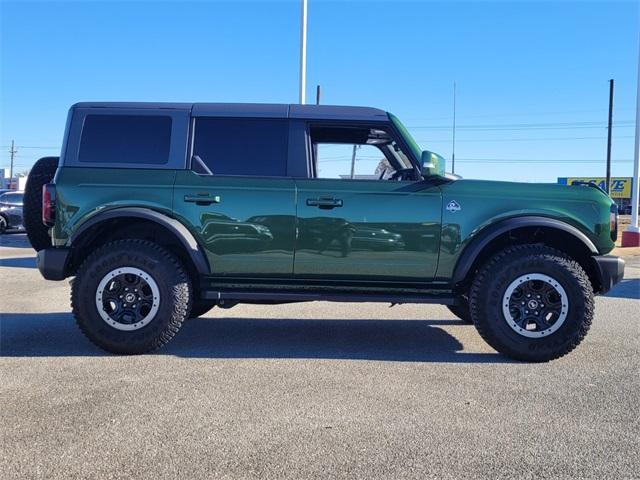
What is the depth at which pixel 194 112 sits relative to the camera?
486 centimetres

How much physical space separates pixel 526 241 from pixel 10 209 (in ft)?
66.7

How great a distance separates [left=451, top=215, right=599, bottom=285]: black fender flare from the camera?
452 cm

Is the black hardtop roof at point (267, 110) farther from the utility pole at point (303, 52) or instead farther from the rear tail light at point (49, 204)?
the utility pole at point (303, 52)

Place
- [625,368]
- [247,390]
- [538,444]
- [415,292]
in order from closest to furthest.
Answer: [538,444] → [247,390] → [625,368] → [415,292]

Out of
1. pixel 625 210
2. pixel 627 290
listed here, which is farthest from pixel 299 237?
pixel 625 210

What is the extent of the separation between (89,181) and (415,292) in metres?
→ 2.95

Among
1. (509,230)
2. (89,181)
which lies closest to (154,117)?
(89,181)

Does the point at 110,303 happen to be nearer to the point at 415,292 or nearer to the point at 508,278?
the point at 415,292

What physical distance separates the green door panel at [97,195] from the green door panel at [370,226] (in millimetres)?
1204

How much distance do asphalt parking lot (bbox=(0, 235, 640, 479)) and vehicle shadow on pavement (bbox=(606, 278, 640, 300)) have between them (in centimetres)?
273

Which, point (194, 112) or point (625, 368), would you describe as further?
point (194, 112)

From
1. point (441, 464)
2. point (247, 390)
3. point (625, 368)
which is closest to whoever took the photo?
point (441, 464)

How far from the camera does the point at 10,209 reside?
20.2m

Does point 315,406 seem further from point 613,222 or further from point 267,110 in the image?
point 613,222
